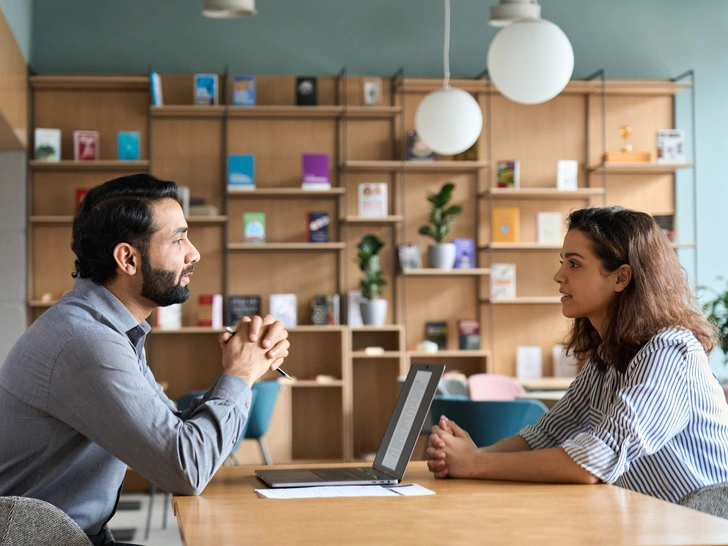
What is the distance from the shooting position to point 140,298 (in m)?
1.95

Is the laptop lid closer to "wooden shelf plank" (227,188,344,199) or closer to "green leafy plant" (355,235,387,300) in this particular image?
"green leafy plant" (355,235,387,300)

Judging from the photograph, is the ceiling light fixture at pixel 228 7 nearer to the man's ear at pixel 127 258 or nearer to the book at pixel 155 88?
the book at pixel 155 88

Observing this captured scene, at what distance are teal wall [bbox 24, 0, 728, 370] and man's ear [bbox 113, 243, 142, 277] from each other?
5062 millimetres

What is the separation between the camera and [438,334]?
6.75m

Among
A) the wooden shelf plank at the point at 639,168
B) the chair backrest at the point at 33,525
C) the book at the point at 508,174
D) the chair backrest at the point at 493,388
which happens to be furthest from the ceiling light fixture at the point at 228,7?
the chair backrest at the point at 33,525

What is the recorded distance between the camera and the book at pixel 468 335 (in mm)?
6711

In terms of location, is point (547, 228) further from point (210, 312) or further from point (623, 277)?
point (623, 277)

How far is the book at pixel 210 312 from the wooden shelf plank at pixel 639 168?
10.2ft

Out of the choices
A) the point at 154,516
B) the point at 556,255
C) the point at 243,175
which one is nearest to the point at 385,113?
the point at 243,175

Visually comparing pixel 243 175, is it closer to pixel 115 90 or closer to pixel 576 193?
pixel 115 90

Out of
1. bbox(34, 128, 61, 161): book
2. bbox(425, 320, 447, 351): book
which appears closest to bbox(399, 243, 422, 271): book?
bbox(425, 320, 447, 351): book

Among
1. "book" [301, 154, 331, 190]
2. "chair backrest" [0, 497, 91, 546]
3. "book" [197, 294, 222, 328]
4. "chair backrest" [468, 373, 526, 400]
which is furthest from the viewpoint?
"book" [301, 154, 331, 190]

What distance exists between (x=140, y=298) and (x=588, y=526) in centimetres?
110

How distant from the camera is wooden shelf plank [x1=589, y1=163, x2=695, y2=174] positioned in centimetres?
665
